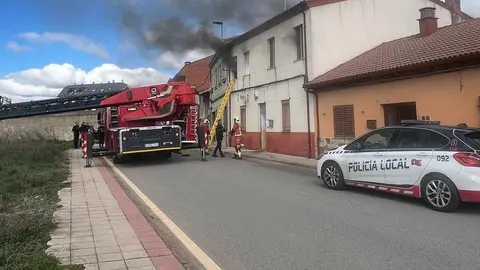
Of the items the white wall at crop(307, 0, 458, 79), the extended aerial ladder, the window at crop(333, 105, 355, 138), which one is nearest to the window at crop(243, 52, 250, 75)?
the white wall at crop(307, 0, 458, 79)

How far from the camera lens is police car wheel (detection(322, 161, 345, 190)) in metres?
10.1

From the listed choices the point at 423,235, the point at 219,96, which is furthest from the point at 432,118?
Result: the point at 219,96

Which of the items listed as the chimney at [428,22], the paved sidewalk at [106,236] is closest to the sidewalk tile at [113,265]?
the paved sidewalk at [106,236]

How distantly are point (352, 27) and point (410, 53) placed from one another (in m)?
4.88

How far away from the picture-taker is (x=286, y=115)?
20969mm

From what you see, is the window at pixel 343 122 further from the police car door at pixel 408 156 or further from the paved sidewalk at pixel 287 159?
the police car door at pixel 408 156

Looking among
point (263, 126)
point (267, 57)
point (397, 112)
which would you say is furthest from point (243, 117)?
point (397, 112)

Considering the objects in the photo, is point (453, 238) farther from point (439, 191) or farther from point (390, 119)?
point (390, 119)

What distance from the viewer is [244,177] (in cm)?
1276

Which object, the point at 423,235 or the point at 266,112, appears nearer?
the point at 423,235

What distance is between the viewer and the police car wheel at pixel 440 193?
24.8ft

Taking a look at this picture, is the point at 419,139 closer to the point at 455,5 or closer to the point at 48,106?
the point at 455,5

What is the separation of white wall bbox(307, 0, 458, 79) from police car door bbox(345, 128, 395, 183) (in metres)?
9.14

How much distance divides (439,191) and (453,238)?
1955 millimetres
